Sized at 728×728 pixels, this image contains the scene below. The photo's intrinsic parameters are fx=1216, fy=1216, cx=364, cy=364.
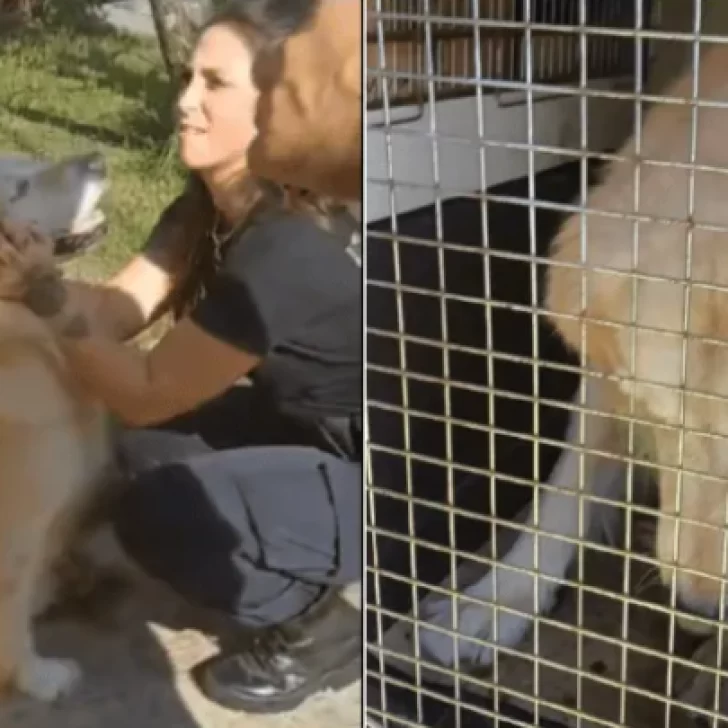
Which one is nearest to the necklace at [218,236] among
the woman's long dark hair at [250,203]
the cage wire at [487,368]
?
the woman's long dark hair at [250,203]

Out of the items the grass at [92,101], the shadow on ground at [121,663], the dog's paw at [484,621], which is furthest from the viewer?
the dog's paw at [484,621]

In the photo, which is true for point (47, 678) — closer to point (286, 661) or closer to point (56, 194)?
point (286, 661)

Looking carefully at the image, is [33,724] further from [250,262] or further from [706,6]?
[706,6]

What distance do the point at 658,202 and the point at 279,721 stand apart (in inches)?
18.6

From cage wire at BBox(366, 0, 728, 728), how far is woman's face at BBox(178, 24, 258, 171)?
10 cm

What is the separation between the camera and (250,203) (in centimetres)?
79

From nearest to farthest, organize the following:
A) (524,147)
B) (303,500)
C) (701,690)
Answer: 1. (524,147)
2. (303,500)
3. (701,690)

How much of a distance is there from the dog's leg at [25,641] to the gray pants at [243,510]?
0.07m

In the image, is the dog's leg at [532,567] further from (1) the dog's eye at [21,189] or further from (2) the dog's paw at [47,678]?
(1) the dog's eye at [21,189]

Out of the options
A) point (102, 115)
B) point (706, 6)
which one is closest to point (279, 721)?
point (102, 115)

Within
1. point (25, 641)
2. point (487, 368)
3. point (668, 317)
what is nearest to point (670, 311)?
point (668, 317)

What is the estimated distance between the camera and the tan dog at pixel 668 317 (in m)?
0.80

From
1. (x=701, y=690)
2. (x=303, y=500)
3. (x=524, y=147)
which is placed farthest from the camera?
(x=701, y=690)

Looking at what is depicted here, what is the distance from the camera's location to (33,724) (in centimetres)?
87
